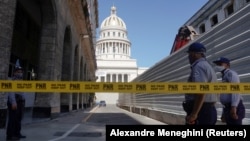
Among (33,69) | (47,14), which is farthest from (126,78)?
(47,14)

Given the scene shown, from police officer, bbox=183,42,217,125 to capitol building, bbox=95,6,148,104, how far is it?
9450 centimetres

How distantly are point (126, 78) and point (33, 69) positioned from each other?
299 ft

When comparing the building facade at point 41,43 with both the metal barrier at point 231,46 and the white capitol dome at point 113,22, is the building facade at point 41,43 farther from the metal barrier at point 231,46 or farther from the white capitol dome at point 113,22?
the white capitol dome at point 113,22

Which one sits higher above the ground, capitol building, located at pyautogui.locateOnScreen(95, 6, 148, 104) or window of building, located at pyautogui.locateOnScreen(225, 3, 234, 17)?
capitol building, located at pyautogui.locateOnScreen(95, 6, 148, 104)

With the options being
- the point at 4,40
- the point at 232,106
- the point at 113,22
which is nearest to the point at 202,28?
the point at 4,40

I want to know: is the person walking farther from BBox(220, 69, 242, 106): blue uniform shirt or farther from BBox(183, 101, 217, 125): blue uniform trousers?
BBox(220, 69, 242, 106): blue uniform shirt

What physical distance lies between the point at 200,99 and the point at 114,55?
11650 centimetres

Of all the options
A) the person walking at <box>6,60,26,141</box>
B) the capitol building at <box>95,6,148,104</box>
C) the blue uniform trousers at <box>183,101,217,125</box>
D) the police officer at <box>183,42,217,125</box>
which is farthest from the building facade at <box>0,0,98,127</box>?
the capitol building at <box>95,6,148,104</box>

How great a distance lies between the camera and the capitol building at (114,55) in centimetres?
11300

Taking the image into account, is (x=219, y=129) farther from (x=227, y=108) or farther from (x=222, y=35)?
(x=222, y=35)

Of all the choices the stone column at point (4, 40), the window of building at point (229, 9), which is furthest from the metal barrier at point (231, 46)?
the window of building at point (229, 9)

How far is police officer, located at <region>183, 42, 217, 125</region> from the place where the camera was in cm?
408

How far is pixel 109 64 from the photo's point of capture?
11475 centimetres

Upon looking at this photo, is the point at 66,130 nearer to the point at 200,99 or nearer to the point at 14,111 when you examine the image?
the point at 14,111
